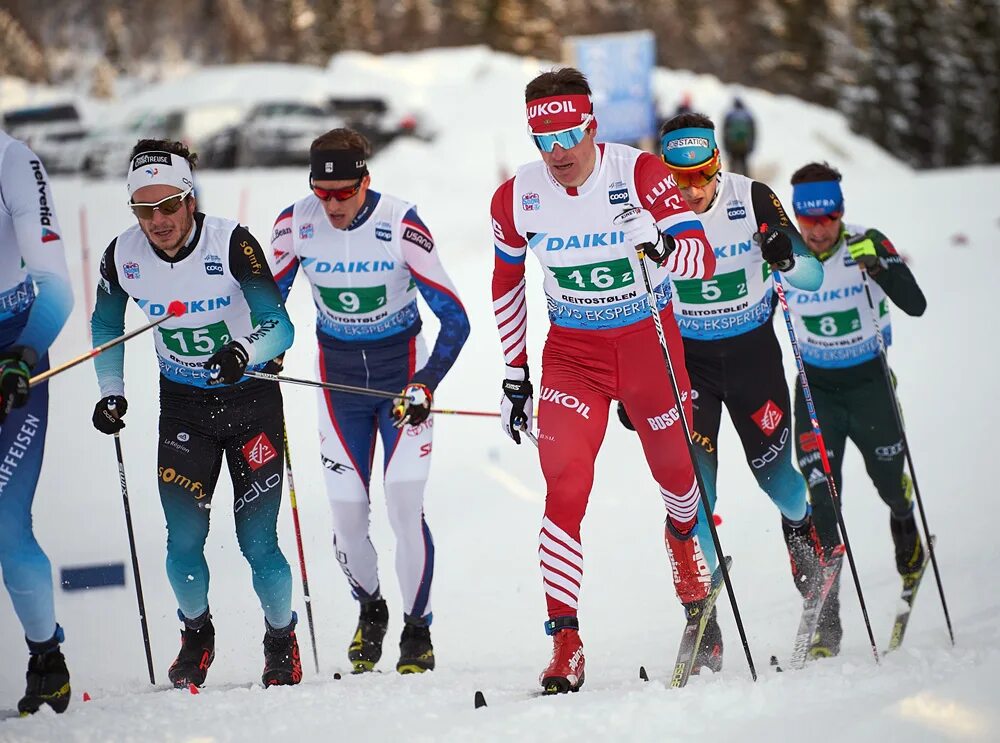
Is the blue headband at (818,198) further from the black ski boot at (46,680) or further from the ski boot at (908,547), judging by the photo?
the black ski boot at (46,680)

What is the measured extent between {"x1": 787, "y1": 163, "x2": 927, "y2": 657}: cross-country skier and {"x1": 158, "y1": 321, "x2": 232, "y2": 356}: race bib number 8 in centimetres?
330

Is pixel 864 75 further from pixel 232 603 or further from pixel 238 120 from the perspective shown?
pixel 232 603

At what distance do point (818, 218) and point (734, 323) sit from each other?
3.20 ft

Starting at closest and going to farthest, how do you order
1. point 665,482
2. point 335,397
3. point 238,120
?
1. point 665,482
2. point 335,397
3. point 238,120

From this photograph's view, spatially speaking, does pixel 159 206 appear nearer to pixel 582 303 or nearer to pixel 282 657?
pixel 582 303

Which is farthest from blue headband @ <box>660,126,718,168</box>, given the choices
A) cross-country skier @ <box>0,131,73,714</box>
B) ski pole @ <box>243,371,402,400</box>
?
cross-country skier @ <box>0,131,73,714</box>

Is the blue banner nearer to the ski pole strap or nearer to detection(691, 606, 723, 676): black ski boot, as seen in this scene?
detection(691, 606, 723, 676): black ski boot

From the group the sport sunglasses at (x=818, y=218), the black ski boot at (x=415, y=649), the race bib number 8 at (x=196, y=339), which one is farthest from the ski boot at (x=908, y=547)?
the race bib number 8 at (x=196, y=339)

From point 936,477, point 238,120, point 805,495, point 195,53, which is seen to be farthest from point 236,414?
point 195,53

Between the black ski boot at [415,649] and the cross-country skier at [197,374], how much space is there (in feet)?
1.92

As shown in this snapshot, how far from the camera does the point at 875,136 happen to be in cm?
4534

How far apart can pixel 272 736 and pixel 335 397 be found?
223 centimetres

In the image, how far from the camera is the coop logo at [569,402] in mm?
5137

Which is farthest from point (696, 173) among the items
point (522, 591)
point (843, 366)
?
point (522, 591)
